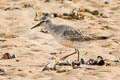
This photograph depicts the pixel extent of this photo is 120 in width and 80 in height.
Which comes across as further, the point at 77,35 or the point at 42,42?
the point at 42,42

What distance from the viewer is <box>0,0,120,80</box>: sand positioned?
9770mm

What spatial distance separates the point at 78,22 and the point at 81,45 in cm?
416

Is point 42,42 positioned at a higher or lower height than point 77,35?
lower

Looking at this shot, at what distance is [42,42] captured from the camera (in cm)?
1348

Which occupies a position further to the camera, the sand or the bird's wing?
the bird's wing

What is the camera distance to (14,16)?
54.2 ft

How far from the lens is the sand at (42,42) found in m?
9.77

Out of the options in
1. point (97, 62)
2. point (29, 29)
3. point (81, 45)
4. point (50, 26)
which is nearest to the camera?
point (97, 62)

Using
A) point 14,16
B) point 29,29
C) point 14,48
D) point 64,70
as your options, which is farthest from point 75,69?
point 14,16

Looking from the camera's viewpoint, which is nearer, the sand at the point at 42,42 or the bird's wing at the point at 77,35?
the sand at the point at 42,42

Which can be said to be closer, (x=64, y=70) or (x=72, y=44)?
(x=64, y=70)

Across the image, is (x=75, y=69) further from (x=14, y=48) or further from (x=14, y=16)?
(x=14, y=16)

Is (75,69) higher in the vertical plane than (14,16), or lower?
lower

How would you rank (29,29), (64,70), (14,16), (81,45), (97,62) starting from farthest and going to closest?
(14,16) < (29,29) < (81,45) < (97,62) < (64,70)
